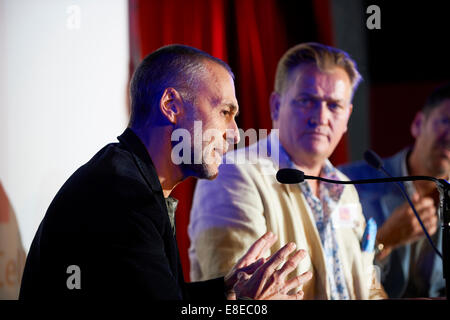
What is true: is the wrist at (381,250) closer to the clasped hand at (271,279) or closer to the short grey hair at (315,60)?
the short grey hair at (315,60)

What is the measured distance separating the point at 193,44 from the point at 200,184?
23.1 inches

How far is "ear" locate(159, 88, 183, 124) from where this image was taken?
4.81 feet

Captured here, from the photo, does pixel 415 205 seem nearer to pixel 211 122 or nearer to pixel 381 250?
pixel 381 250

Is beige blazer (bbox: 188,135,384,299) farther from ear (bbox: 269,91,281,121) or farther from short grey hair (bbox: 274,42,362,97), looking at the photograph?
short grey hair (bbox: 274,42,362,97)

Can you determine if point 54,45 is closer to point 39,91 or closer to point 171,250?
point 39,91

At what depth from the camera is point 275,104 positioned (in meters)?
2.22

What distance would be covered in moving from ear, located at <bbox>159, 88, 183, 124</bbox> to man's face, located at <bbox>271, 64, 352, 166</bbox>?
72 centimetres

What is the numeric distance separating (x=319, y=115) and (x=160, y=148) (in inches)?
33.1

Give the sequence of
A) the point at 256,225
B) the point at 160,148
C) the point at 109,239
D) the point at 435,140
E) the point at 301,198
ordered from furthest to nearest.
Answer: the point at 435,140 < the point at 301,198 < the point at 256,225 < the point at 160,148 < the point at 109,239

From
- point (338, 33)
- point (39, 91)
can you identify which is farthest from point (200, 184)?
point (338, 33)

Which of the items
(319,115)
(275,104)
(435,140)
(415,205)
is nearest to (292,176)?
(319,115)

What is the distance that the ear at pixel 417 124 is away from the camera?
103 inches

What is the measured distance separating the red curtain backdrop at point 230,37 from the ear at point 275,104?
0.20 ft

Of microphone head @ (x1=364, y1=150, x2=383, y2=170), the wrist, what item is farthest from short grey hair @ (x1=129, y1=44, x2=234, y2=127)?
the wrist
